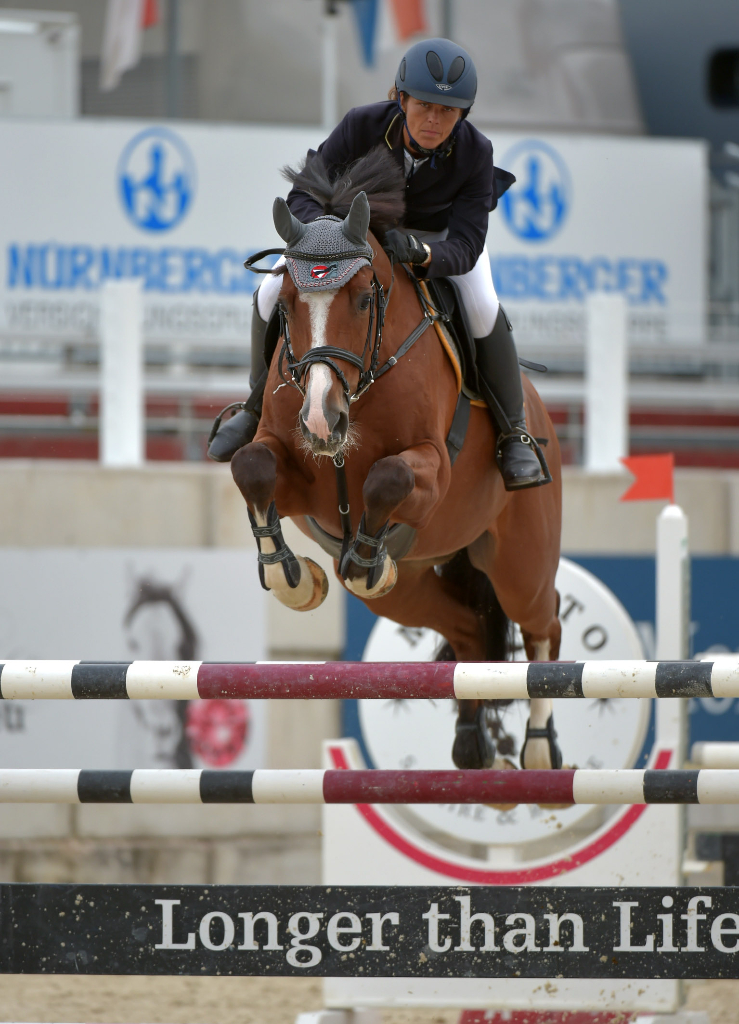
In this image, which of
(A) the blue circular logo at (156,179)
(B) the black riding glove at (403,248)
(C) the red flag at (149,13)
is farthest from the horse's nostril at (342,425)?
(C) the red flag at (149,13)

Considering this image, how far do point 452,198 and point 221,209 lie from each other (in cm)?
531

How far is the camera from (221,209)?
8281mm

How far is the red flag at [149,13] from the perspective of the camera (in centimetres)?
911

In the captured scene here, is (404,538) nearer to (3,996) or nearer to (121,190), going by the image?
(3,996)

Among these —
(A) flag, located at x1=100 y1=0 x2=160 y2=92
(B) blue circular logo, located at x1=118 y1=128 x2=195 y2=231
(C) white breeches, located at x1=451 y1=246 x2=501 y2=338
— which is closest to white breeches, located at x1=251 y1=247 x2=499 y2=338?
(C) white breeches, located at x1=451 y1=246 x2=501 y2=338

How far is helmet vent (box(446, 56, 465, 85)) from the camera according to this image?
3.00m

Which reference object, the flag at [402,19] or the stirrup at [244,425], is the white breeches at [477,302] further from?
the flag at [402,19]

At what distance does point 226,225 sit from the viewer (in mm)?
8266

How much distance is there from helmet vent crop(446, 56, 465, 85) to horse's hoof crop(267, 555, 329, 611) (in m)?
1.15

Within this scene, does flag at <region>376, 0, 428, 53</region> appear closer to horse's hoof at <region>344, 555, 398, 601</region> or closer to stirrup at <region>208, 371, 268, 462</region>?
stirrup at <region>208, 371, 268, 462</region>

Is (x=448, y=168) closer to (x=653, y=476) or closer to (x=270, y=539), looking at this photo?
(x=270, y=539)

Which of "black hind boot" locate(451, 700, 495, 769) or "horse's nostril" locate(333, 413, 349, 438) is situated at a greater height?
"horse's nostril" locate(333, 413, 349, 438)

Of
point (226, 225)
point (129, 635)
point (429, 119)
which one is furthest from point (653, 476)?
point (226, 225)

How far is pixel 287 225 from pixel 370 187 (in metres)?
0.28
